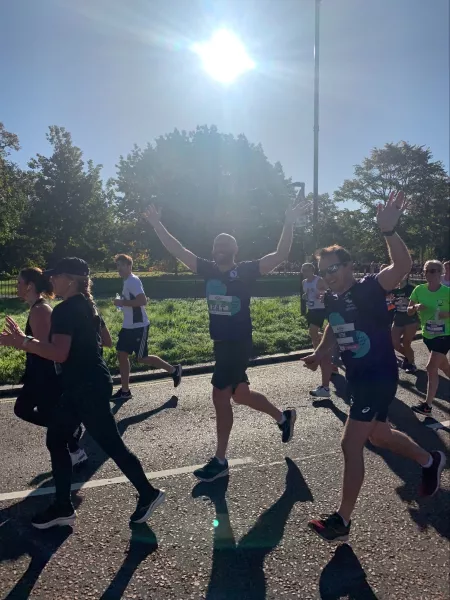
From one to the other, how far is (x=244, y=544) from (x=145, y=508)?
2.45ft

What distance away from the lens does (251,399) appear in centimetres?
446

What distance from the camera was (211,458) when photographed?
439 cm

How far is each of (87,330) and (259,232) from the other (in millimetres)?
37140

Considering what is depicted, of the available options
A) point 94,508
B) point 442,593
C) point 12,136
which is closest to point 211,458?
point 94,508

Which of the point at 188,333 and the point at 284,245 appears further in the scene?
the point at 188,333

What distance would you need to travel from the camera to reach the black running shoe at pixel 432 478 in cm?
350

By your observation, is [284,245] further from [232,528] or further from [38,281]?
[232,528]

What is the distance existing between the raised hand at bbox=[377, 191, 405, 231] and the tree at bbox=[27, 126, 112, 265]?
3347 cm

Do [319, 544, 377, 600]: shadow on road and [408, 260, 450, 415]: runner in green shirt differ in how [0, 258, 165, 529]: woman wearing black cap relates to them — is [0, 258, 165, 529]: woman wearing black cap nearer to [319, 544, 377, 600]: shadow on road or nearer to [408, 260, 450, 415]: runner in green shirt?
[319, 544, 377, 600]: shadow on road

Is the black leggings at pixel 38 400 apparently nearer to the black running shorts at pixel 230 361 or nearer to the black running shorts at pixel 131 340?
the black running shorts at pixel 230 361

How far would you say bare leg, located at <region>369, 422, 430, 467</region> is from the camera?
3.37 m

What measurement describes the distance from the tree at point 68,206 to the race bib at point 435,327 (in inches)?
1254

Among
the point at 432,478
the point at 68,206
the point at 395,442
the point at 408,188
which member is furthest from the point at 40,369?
the point at 408,188

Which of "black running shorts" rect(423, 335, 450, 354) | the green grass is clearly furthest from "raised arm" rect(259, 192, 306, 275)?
the green grass
